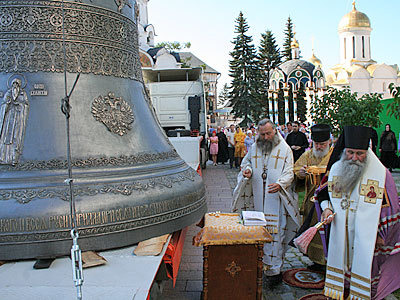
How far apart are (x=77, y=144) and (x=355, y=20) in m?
43.1

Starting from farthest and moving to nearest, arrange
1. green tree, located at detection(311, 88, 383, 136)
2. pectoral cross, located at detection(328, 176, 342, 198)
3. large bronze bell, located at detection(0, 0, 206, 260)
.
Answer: green tree, located at detection(311, 88, 383, 136)
pectoral cross, located at detection(328, 176, 342, 198)
large bronze bell, located at detection(0, 0, 206, 260)

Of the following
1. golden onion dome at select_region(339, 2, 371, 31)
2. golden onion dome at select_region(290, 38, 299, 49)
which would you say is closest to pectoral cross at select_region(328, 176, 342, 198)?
golden onion dome at select_region(339, 2, 371, 31)

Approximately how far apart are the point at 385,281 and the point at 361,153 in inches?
45.2

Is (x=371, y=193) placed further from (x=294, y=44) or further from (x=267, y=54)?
(x=267, y=54)

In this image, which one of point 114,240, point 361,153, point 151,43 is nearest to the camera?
point 114,240

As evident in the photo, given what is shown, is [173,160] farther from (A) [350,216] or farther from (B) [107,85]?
(A) [350,216]

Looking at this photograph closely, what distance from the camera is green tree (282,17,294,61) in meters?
47.1

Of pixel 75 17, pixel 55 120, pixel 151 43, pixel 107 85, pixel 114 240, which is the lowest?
pixel 114 240

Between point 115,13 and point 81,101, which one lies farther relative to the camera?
point 115,13

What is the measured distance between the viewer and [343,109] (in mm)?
8625

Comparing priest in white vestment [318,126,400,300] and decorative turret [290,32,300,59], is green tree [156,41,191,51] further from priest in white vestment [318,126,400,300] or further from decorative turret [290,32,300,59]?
priest in white vestment [318,126,400,300]

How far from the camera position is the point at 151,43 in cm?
3319

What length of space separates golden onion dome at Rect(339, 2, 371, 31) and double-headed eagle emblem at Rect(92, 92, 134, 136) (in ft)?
140

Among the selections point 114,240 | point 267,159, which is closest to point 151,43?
point 267,159
